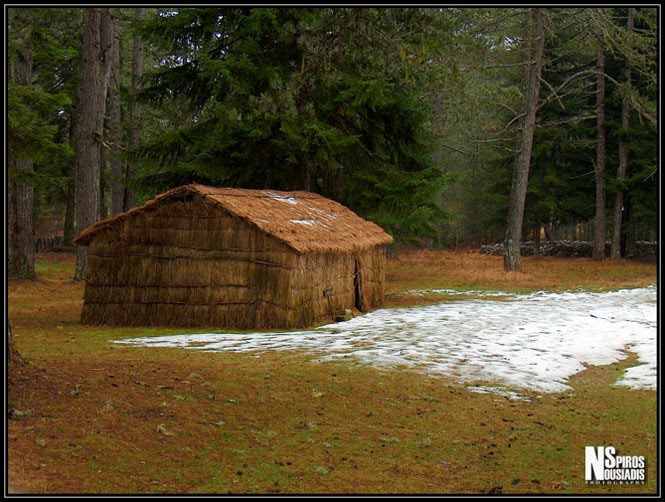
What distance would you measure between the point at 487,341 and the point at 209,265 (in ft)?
17.5

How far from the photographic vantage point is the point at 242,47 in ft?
63.8

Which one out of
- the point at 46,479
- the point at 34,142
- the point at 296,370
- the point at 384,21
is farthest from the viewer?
the point at 34,142

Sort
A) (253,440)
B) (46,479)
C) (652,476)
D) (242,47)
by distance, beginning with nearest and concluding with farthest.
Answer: (46,479)
(652,476)
(253,440)
(242,47)

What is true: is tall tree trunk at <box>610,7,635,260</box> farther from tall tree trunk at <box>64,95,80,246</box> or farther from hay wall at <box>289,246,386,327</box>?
tall tree trunk at <box>64,95,80,246</box>

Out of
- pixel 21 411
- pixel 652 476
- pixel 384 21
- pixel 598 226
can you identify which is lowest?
pixel 652 476

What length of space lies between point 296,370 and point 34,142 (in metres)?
5.91

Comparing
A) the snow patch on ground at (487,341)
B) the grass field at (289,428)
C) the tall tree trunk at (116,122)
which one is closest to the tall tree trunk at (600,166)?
the snow patch on ground at (487,341)

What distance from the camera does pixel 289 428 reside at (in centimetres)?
702

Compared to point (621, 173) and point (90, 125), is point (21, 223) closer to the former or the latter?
point (90, 125)

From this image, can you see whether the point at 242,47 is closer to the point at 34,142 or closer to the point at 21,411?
the point at 34,142

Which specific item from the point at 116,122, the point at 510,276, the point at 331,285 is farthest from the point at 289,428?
the point at 116,122

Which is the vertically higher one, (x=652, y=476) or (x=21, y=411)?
(x=21, y=411)

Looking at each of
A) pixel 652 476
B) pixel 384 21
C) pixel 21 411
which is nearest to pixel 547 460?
pixel 652 476

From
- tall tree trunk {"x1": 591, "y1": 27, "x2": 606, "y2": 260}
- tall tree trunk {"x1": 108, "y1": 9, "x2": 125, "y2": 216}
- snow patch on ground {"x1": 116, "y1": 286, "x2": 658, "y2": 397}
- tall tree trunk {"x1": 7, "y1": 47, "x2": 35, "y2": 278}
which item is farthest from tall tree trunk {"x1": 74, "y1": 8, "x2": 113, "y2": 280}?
tall tree trunk {"x1": 591, "y1": 27, "x2": 606, "y2": 260}
